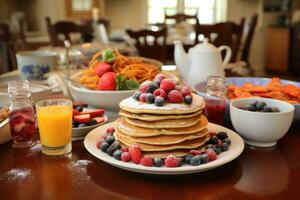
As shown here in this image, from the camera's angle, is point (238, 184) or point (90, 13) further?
point (90, 13)

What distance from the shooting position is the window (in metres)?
6.61

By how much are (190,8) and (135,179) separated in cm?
613

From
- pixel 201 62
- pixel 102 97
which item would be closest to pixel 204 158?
pixel 102 97

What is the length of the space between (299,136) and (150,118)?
47 cm

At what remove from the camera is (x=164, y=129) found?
2.64 feet

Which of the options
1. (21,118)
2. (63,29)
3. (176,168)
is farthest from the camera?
(63,29)

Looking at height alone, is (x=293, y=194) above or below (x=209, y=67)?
below

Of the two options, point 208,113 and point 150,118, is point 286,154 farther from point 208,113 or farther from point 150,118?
point 150,118

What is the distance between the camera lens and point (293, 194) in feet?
2.41

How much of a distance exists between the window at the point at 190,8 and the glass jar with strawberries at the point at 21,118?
5.71m

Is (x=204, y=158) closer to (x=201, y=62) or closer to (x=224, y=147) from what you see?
(x=224, y=147)

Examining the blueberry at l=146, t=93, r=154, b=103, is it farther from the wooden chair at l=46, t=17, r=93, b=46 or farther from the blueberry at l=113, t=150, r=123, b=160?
the wooden chair at l=46, t=17, r=93, b=46

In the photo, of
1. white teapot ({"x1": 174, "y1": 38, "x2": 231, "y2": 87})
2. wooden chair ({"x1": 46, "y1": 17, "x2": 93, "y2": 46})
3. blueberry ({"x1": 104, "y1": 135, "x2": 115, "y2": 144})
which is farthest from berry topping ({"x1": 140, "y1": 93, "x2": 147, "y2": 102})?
wooden chair ({"x1": 46, "y1": 17, "x2": 93, "y2": 46})

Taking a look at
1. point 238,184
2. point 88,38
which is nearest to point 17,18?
point 88,38
